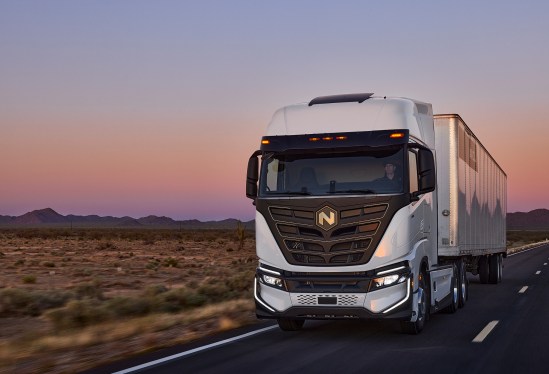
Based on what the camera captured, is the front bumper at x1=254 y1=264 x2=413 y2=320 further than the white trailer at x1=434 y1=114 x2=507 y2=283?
No

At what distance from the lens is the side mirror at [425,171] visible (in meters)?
10.7

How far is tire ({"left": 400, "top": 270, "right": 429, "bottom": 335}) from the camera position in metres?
11.2

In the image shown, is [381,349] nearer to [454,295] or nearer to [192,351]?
[192,351]

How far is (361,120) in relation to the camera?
11.2m

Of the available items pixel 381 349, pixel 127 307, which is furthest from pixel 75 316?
pixel 381 349

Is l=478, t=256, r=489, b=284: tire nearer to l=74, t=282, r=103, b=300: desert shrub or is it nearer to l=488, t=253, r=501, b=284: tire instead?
l=488, t=253, r=501, b=284: tire

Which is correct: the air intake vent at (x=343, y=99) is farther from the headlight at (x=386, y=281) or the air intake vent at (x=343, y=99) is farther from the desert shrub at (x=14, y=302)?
the desert shrub at (x=14, y=302)

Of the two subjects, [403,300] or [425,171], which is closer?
[403,300]

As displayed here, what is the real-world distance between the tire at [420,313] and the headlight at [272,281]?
190cm

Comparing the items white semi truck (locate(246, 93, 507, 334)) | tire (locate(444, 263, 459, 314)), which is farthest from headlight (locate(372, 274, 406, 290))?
tire (locate(444, 263, 459, 314))

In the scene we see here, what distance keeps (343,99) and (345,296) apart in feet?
10.2

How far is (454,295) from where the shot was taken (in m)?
15.0

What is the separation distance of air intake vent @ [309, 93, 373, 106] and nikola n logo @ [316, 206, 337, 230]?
1925 millimetres

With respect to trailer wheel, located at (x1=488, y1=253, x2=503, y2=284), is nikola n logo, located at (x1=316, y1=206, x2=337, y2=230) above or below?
above
